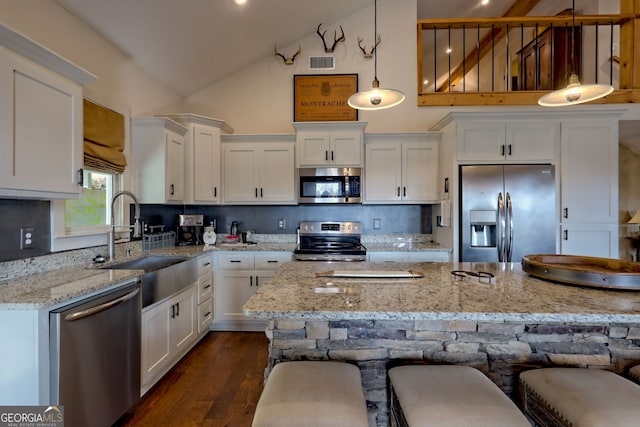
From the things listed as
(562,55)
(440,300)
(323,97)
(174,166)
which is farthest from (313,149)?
(562,55)

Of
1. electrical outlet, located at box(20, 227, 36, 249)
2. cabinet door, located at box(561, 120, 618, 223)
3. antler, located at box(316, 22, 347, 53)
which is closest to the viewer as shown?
electrical outlet, located at box(20, 227, 36, 249)

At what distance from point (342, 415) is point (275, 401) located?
8.4 inches

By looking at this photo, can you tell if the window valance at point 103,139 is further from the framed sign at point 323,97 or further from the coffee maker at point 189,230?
the framed sign at point 323,97

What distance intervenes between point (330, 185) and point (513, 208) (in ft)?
6.18

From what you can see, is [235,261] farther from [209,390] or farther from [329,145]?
[329,145]

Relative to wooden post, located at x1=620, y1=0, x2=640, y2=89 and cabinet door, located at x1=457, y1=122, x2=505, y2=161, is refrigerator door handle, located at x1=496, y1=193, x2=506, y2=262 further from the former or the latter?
wooden post, located at x1=620, y1=0, x2=640, y2=89

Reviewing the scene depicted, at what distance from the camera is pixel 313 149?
11.7 ft

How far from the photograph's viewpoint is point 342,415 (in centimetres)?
92

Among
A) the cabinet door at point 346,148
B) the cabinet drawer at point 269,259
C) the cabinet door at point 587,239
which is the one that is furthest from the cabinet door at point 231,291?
the cabinet door at point 587,239

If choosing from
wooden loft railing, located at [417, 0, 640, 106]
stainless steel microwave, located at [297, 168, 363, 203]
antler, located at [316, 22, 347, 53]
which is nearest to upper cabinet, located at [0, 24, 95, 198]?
stainless steel microwave, located at [297, 168, 363, 203]

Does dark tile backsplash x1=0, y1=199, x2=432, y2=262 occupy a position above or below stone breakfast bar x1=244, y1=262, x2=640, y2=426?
above

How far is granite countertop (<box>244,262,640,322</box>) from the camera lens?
1.08m

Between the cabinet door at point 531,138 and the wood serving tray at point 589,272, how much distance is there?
1707 millimetres

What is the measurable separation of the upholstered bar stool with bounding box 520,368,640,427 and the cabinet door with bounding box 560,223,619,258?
8.33 feet
